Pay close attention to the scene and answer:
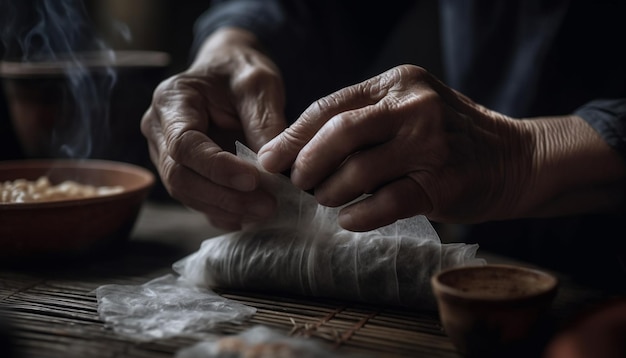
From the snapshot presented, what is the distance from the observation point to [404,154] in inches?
51.4

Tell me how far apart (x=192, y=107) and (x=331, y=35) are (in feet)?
3.49

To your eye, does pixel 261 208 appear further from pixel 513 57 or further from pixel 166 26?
pixel 166 26

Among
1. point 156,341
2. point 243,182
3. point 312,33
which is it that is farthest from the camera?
point 312,33

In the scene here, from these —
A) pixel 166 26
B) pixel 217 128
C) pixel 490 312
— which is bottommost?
pixel 490 312

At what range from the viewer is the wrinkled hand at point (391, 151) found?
129cm

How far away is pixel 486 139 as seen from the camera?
1417 mm

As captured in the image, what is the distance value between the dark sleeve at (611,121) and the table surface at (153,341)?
1.13ft

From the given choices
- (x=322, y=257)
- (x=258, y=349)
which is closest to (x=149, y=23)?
(x=322, y=257)

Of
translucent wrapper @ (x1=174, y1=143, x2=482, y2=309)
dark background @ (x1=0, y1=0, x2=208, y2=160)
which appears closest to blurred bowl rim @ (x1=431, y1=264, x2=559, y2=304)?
translucent wrapper @ (x1=174, y1=143, x2=482, y2=309)

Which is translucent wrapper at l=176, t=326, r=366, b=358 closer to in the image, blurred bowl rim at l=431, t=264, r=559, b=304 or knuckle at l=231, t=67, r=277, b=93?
blurred bowl rim at l=431, t=264, r=559, b=304

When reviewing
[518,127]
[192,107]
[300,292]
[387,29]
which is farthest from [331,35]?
[300,292]

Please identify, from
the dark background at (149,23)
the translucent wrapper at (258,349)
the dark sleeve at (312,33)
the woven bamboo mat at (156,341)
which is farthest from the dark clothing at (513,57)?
the dark background at (149,23)

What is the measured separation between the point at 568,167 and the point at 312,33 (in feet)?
4.10

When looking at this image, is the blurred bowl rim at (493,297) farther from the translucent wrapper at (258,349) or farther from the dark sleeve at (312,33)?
the dark sleeve at (312,33)
